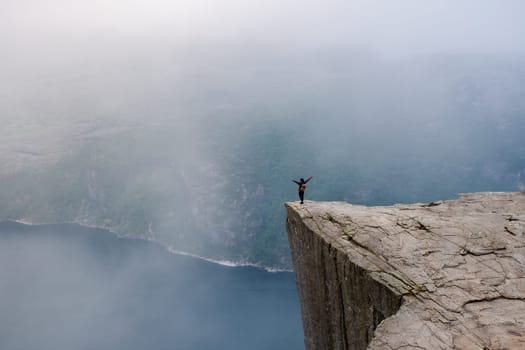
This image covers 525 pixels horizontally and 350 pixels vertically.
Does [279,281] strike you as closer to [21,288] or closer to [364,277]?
[21,288]

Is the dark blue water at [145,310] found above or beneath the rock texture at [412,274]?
beneath

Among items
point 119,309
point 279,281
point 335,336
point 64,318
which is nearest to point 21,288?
point 64,318

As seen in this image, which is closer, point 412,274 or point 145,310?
point 412,274

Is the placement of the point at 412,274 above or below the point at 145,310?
above

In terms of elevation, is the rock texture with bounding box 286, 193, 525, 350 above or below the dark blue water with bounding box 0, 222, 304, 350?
above

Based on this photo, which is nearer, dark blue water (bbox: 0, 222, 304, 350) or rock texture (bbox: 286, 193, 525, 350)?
rock texture (bbox: 286, 193, 525, 350)
